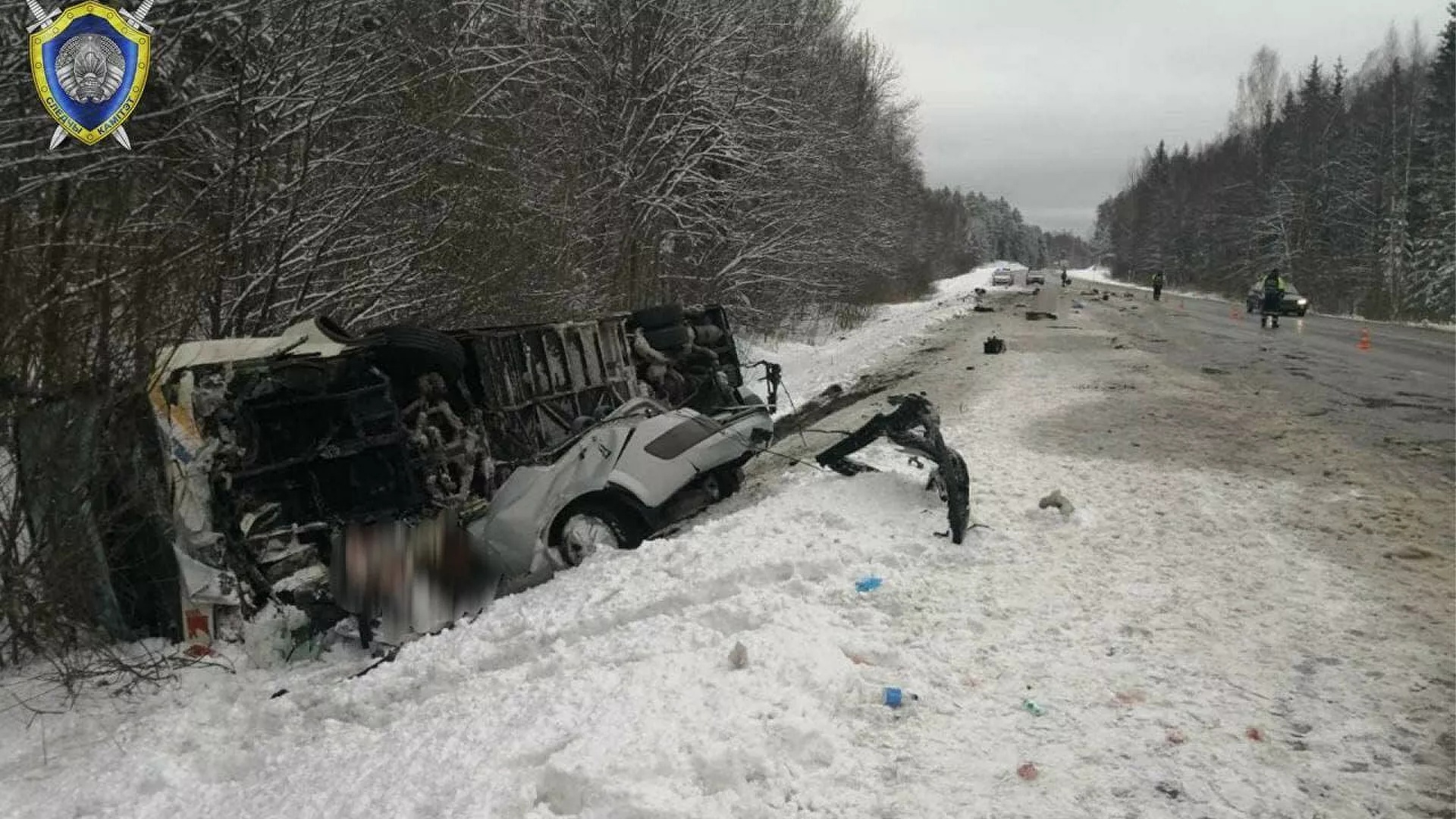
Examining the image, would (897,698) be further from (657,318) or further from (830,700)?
(657,318)

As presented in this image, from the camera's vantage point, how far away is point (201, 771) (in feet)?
11.5

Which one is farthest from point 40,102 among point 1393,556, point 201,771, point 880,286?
point 880,286

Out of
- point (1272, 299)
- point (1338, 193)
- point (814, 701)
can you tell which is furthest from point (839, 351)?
point (1338, 193)

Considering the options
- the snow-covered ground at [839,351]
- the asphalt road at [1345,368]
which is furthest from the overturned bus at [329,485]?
the asphalt road at [1345,368]

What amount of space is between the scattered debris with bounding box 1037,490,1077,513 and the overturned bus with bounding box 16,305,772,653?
2.55 meters

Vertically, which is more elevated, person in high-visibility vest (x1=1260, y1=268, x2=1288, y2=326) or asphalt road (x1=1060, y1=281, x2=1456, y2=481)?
person in high-visibility vest (x1=1260, y1=268, x2=1288, y2=326)

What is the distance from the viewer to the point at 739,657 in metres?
3.69

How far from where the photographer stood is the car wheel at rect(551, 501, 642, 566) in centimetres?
588

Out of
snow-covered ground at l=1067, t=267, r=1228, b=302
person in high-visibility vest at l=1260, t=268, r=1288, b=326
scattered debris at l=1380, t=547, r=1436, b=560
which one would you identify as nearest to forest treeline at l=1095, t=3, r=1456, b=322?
snow-covered ground at l=1067, t=267, r=1228, b=302

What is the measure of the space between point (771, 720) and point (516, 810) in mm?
988

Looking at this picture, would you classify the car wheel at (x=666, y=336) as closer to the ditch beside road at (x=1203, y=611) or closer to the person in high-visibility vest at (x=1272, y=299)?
the ditch beside road at (x=1203, y=611)

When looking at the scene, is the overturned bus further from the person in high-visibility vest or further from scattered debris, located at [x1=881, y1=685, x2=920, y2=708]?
the person in high-visibility vest

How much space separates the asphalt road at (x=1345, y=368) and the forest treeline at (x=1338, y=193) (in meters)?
16.2

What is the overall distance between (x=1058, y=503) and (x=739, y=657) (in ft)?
10.6
